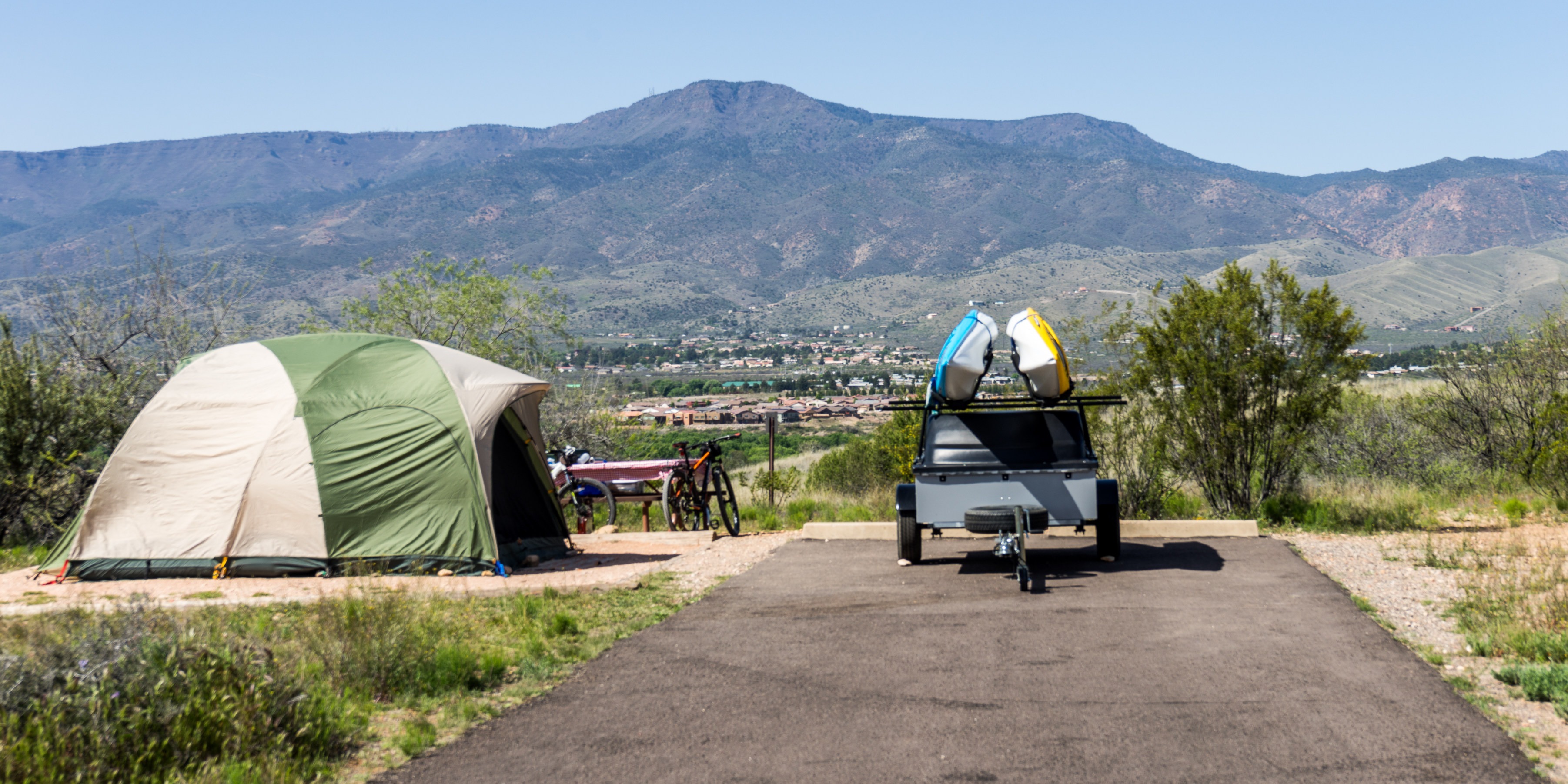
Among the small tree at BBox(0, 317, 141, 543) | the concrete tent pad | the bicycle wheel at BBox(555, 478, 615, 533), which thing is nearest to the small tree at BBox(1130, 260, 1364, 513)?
the concrete tent pad

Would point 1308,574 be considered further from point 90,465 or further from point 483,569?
point 90,465

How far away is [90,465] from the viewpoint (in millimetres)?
15359

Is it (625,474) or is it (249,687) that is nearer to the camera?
(249,687)

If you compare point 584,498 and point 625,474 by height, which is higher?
point 625,474

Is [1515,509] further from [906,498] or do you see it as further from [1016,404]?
[906,498]

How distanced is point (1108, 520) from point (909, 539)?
1.94 meters

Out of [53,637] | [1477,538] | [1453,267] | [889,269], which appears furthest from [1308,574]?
→ [889,269]

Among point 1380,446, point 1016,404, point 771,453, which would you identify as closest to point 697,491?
point 771,453

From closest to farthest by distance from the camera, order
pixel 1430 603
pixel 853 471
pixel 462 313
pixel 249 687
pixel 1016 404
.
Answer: pixel 249 687
pixel 1430 603
pixel 1016 404
pixel 462 313
pixel 853 471

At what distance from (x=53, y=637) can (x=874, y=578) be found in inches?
254

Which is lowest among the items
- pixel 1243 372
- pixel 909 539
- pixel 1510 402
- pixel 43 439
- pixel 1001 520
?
pixel 909 539

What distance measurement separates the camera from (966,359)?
11.1m

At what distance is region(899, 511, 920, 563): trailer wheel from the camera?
10.8 meters

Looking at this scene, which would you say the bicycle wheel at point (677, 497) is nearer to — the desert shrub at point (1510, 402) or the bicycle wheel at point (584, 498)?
the bicycle wheel at point (584, 498)
